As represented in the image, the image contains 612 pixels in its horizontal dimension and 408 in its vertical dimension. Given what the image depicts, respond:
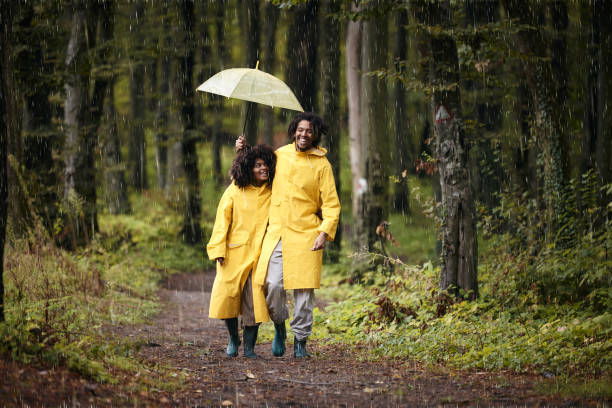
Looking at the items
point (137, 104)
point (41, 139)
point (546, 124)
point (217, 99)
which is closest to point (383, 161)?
point (546, 124)

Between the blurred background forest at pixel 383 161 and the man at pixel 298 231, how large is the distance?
4.11 feet

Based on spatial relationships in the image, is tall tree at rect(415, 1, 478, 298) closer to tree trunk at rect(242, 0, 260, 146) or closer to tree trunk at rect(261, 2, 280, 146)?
tree trunk at rect(261, 2, 280, 146)

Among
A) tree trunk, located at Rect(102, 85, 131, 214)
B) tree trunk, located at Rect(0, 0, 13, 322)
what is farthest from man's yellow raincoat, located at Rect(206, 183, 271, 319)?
tree trunk, located at Rect(102, 85, 131, 214)

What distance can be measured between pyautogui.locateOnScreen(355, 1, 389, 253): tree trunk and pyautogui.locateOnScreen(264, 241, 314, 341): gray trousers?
22.1 ft

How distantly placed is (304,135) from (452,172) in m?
2.55

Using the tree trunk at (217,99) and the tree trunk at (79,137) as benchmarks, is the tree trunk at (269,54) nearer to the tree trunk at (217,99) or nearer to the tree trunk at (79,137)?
the tree trunk at (217,99)

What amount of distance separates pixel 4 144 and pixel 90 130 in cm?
1004

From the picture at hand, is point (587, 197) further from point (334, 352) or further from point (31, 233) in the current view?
point (31, 233)

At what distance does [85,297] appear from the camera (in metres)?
8.55

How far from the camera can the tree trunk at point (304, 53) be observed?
16.1 metres

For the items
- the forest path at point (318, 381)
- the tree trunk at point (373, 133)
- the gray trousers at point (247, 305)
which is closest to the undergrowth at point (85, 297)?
the forest path at point (318, 381)

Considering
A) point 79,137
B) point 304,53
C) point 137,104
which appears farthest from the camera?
A: point 137,104

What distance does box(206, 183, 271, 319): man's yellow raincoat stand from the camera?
6719 mm

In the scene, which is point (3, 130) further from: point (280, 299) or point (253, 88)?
point (280, 299)
